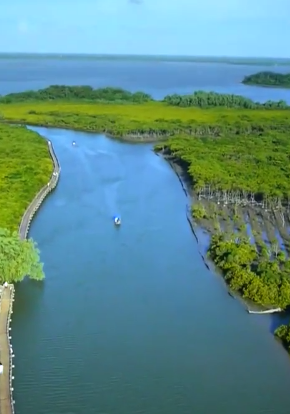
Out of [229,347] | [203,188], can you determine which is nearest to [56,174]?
[203,188]

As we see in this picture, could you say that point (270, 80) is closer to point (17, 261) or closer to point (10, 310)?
point (17, 261)

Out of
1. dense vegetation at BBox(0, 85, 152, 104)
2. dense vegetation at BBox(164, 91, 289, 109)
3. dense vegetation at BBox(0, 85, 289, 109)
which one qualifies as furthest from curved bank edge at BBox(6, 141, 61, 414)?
dense vegetation at BBox(0, 85, 152, 104)

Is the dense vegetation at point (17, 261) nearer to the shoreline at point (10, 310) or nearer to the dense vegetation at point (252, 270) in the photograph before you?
the shoreline at point (10, 310)

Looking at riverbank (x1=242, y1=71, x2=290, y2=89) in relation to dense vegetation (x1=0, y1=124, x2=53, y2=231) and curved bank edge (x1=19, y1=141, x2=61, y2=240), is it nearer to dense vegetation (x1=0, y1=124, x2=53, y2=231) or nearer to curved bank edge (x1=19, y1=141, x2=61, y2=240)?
dense vegetation (x1=0, y1=124, x2=53, y2=231)

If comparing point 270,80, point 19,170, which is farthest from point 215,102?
point 270,80

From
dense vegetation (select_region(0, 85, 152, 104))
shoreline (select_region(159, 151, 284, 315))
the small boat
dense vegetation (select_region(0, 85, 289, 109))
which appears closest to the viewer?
shoreline (select_region(159, 151, 284, 315))

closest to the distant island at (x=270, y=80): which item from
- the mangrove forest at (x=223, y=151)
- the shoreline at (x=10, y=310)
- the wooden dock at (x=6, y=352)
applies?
the mangrove forest at (x=223, y=151)
